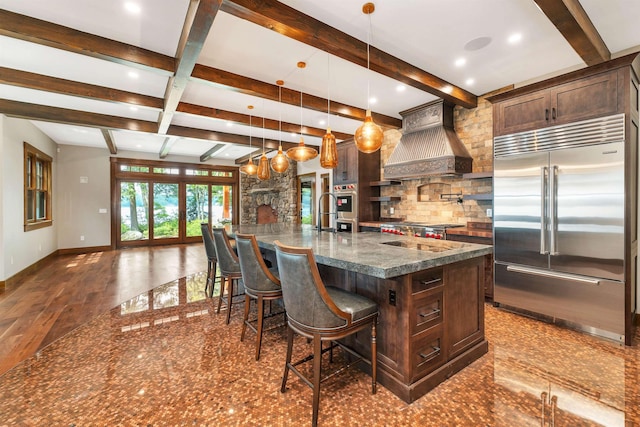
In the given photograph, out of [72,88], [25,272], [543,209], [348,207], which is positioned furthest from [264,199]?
[543,209]

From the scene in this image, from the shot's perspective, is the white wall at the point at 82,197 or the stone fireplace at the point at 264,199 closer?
the white wall at the point at 82,197

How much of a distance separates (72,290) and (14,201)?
6.41 ft

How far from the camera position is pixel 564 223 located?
282 centimetres

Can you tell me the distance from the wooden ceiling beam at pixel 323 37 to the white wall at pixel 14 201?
468 cm

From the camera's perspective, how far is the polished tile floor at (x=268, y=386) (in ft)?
5.50

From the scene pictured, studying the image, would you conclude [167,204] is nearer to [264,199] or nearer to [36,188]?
[264,199]

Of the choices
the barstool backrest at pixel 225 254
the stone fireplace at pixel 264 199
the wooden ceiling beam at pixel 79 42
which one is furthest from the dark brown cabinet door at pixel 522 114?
the stone fireplace at pixel 264 199

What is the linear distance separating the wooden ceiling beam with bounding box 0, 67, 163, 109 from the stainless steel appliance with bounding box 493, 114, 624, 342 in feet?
16.1

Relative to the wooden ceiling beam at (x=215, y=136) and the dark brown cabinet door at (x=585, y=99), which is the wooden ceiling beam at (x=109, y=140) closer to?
the wooden ceiling beam at (x=215, y=136)

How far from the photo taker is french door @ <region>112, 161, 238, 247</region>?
8.22 metres

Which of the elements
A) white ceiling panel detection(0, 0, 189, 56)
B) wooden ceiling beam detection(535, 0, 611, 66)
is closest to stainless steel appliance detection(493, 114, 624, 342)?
wooden ceiling beam detection(535, 0, 611, 66)

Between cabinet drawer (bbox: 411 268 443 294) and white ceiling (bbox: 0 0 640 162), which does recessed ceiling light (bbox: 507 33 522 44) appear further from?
cabinet drawer (bbox: 411 268 443 294)

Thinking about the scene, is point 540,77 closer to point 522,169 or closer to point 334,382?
point 522,169

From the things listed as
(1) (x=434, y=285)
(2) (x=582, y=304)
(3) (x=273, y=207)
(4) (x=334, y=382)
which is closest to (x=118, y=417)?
(4) (x=334, y=382)
